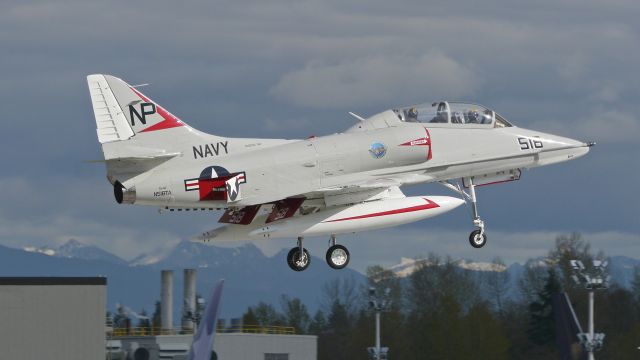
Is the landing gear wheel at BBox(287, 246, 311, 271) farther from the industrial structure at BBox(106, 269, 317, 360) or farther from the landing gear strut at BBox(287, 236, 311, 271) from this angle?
the industrial structure at BBox(106, 269, 317, 360)

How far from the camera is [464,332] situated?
9400 centimetres

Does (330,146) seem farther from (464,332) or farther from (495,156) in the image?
(464,332)

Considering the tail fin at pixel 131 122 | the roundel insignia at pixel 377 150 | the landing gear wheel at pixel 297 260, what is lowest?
the landing gear wheel at pixel 297 260

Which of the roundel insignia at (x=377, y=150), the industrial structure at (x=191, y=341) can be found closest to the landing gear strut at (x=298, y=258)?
the roundel insignia at (x=377, y=150)

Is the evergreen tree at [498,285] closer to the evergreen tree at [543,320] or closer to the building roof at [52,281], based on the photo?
the evergreen tree at [543,320]

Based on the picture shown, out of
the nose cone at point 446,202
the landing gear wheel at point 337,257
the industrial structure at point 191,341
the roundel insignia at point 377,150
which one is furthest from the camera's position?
the industrial structure at point 191,341

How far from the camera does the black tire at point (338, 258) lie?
46219mm

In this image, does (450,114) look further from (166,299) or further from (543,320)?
(543,320)

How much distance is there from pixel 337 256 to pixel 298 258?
1119mm

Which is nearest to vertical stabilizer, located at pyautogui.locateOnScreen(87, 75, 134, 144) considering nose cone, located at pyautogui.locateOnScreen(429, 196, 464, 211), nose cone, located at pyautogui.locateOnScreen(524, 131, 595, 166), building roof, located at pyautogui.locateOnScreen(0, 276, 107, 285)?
nose cone, located at pyautogui.locateOnScreen(429, 196, 464, 211)

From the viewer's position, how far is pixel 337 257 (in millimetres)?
46281

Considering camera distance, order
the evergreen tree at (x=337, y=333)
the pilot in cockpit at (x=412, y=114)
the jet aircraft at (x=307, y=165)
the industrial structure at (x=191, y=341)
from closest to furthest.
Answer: the jet aircraft at (x=307, y=165), the pilot in cockpit at (x=412, y=114), the industrial structure at (x=191, y=341), the evergreen tree at (x=337, y=333)

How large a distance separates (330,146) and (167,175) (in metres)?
4.73

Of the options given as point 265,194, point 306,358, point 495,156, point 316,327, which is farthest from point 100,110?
point 316,327
